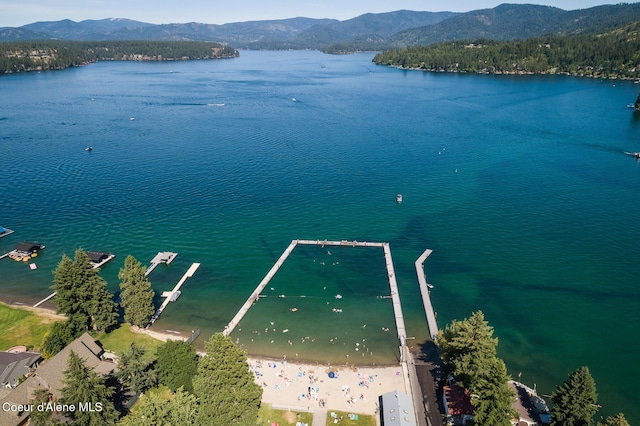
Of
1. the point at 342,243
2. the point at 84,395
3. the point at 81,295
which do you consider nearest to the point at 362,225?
the point at 342,243

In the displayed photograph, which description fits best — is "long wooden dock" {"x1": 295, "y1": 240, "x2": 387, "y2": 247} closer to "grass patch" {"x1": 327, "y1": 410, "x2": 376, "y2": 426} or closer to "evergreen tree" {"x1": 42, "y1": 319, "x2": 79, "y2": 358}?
"grass patch" {"x1": 327, "y1": 410, "x2": 376, "y2": 426}

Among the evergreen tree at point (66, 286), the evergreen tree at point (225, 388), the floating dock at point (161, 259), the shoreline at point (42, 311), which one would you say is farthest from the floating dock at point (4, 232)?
the evergreen tree at point (225, 388)

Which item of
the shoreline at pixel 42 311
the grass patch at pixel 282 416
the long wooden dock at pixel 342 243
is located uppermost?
the long wooden dock at pixel 342 243

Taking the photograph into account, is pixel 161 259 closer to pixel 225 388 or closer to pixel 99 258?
pixel 99 258

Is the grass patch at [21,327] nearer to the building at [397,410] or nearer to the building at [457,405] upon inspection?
the building at [397,410]

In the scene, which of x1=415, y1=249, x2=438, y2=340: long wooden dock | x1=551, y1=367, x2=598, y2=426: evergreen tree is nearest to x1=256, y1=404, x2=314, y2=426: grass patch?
x1=415, y1=249, x2=438, y2=340: long wooden dock
